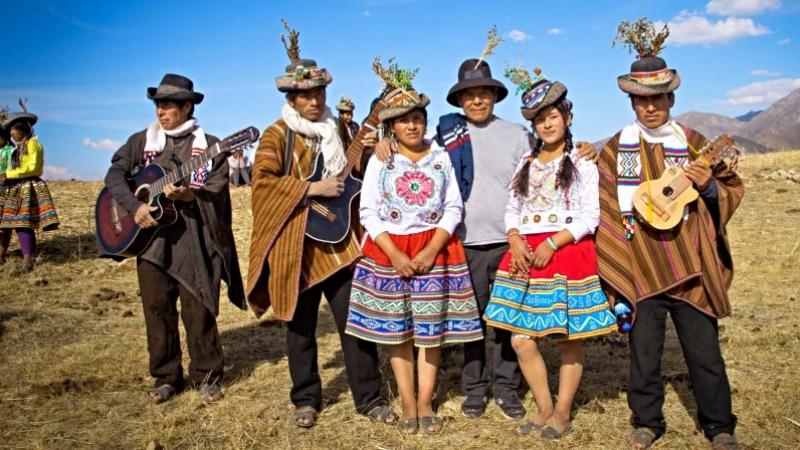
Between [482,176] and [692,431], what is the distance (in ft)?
6.72

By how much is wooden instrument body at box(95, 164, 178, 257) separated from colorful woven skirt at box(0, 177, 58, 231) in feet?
17.4

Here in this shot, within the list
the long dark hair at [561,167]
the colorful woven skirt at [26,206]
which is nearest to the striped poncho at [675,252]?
the long dark hair at [561,167]

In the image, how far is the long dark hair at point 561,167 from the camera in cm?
380

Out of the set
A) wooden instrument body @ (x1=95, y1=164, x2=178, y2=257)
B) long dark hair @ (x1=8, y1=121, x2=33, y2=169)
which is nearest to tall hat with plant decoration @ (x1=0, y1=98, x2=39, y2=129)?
long dark hair @ (x1=8, y1=121, x2=33, y2=169)

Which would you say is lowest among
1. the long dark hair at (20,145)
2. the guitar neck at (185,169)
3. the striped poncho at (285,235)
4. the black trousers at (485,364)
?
the black trousers at (485,364)

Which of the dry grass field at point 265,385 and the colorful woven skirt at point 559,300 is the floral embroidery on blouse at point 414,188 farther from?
Answer: the dry grass field at point 265,385

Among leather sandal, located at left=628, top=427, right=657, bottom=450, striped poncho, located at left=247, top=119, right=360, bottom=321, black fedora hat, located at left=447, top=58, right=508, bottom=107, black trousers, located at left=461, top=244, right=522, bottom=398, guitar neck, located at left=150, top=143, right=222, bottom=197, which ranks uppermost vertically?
black fedora hat, located at left=447, top=58, right=508, bottom=107

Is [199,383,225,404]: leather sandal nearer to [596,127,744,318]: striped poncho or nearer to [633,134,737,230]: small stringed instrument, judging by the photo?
[596,127,744,318]: striped poncho

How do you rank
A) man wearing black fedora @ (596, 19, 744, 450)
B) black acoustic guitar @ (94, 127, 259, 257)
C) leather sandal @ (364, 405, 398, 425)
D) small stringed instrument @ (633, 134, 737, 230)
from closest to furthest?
small stringed instrument @ (633, 134, 737, 230), man wearing black fedora @ (596, 19, 744, 450), leather sandal @ (364, 405, 398, 425), black acoustic guitar @ (94, 127, 259, 257)

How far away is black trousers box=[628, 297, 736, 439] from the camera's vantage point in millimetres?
3689

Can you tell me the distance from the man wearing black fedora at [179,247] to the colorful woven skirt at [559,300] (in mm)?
2241

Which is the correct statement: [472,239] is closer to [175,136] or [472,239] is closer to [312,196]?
[312,196]

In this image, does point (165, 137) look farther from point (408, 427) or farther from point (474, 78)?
point (408, 427)

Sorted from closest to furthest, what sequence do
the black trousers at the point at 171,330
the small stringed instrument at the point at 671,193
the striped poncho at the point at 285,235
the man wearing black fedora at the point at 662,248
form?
the small stringed instrument at the point at 671,193 < the man wearing black fedora at the point at 662,248 < the striped poncho at the point at 285,235 < the black trousers at the point at 171,330
